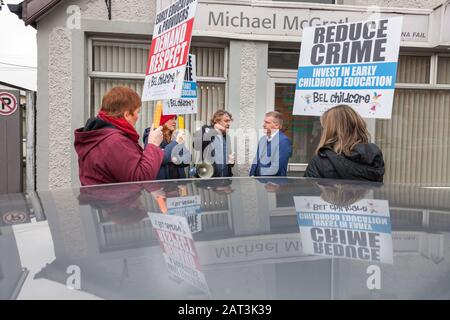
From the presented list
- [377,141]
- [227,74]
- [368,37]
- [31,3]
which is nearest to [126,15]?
[31,3]

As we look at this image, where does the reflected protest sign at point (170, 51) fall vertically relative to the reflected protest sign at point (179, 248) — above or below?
above

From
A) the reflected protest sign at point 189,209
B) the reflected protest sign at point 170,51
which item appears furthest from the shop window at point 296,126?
the reflected protest sign at point 189,209

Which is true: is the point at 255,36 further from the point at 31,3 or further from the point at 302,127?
the point at 31,3

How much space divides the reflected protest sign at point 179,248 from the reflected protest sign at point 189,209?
0.03m

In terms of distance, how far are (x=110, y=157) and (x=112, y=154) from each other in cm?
2

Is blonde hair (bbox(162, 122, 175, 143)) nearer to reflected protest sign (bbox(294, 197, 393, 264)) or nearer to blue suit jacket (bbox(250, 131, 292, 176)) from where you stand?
blue suit jacket (bbox(250, 131, 292, 176))

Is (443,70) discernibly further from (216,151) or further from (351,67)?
(216,151)

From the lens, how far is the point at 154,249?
1171mm

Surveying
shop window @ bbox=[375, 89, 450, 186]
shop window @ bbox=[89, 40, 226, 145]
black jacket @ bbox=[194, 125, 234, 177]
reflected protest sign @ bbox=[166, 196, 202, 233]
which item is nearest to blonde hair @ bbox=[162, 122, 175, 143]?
black jacket @ bbox=[194, 125, 234, 177]

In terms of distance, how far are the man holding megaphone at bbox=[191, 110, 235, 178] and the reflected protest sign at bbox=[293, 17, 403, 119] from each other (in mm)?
990

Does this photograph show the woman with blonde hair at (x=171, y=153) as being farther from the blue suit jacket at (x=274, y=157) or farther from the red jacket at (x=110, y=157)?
the red jacket at (x=110, y=157)

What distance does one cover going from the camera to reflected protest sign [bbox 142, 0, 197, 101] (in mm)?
3941

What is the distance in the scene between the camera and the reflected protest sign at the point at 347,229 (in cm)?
114

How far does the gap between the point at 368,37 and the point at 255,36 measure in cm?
226
